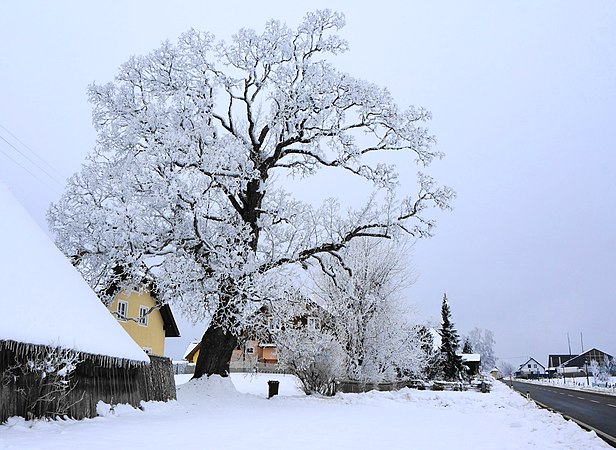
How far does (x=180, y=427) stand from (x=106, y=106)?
493 inches

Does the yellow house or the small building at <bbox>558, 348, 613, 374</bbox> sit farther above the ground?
the small building at <bbox>558, 348, 613, 374</bbox>

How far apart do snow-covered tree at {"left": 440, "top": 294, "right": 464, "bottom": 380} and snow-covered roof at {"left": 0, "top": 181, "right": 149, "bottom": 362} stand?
162 feet

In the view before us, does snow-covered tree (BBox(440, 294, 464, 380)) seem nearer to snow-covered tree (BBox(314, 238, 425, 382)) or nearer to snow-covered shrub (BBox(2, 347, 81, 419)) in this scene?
snow-covered tree (BBox(314, 238, 425, 382))

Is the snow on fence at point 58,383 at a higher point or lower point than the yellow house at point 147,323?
lower

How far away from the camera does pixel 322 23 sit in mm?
20938

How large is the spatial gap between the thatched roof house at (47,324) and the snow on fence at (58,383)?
2 centimetres

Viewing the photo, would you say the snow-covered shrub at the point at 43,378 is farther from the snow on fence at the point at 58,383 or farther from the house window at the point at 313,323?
the house window at the point at 313,323

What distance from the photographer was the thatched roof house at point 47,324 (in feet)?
33.2

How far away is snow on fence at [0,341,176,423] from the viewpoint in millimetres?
10164

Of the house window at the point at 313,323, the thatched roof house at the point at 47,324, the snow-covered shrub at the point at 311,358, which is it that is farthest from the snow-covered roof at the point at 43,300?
the house window at the point at 313,323

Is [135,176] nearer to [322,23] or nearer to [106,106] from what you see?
[106,106]

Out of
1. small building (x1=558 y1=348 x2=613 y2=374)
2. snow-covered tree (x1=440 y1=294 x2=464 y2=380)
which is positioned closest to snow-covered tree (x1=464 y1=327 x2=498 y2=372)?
small building (x1=558 y1=348 x2=613 y2=374)

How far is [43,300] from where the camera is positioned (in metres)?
11.2

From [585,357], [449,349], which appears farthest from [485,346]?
[449,349]
